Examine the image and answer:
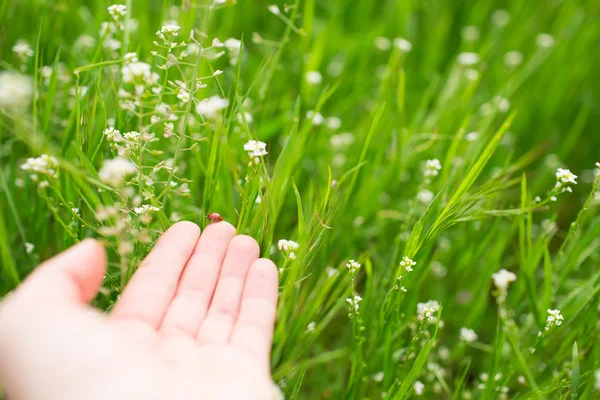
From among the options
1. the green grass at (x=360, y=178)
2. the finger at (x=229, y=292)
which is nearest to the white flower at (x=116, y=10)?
the green grass at (x=360, y=178)

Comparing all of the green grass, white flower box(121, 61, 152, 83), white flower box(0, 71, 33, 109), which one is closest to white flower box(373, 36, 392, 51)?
the green grass

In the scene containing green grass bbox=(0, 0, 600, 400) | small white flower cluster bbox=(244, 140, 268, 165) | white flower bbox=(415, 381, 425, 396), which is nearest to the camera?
small white flower cluster bbox=(244, 140, 268, 165)

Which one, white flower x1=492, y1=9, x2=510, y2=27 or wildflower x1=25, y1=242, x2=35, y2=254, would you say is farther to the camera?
white flower x1=492, y1=9, x2=510, y2=27

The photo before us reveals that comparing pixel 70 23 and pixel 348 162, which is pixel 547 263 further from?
pixel 70 23

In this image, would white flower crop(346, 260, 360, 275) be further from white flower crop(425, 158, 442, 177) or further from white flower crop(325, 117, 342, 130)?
white flower crop(325, 117, 342, 130)

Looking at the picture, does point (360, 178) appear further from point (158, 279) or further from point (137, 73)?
point (137, 73)

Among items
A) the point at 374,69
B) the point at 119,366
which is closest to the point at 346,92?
the point at 374,69

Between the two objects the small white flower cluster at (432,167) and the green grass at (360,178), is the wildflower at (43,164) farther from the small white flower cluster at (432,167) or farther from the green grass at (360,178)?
the small white flower cluster at (432,167)
